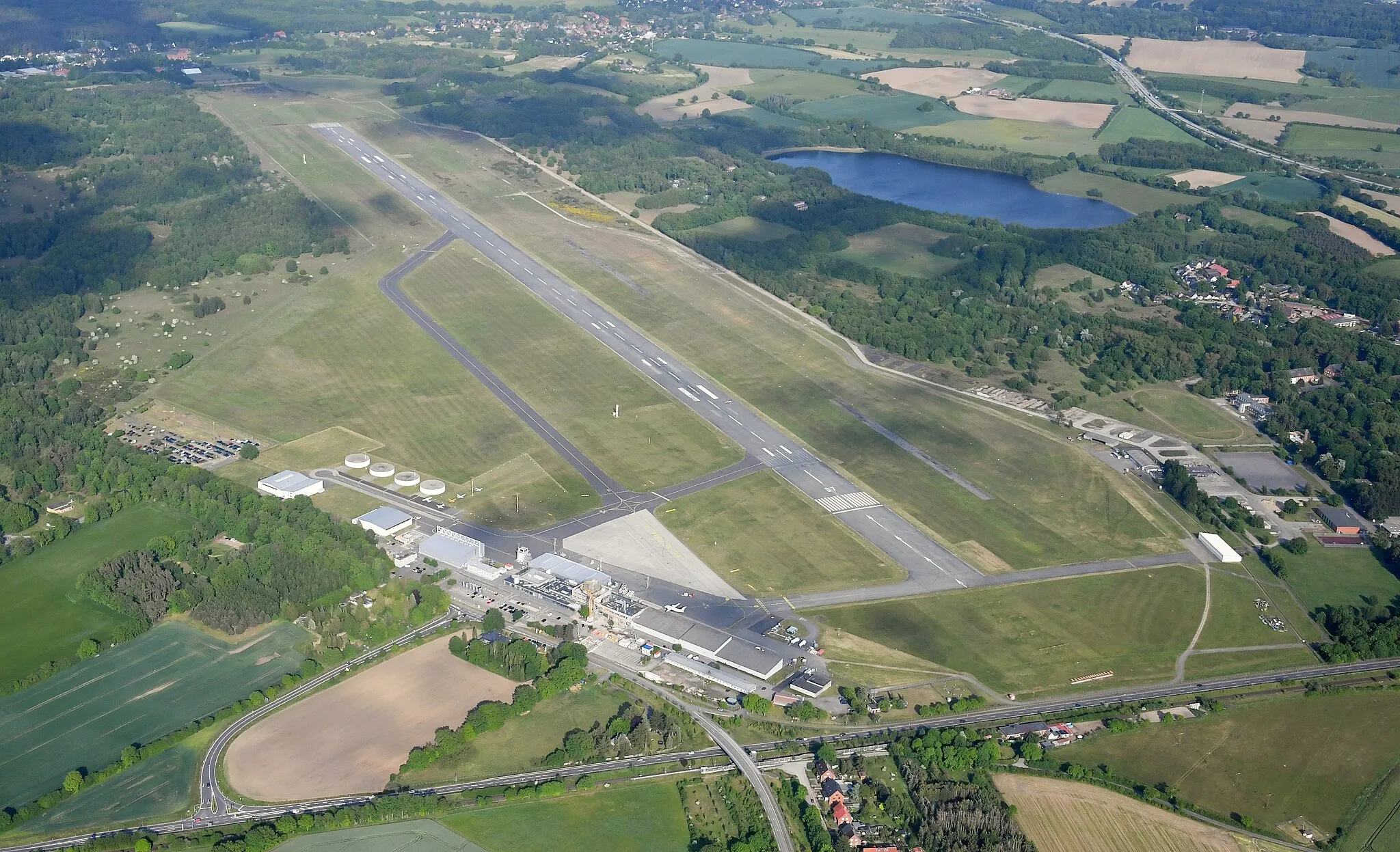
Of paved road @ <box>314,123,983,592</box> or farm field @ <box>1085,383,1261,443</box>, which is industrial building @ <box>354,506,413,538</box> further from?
farm field @ <box>1085,383,1261,443</box>

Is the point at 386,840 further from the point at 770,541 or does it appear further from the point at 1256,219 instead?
the point at 1256,219

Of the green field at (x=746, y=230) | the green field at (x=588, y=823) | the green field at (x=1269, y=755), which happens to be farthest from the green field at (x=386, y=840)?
the green field at (x=746, y=230)

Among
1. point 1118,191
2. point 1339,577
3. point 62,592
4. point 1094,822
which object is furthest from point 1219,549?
point 1118,191

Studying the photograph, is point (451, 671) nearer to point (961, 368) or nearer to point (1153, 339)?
point (961, 368)

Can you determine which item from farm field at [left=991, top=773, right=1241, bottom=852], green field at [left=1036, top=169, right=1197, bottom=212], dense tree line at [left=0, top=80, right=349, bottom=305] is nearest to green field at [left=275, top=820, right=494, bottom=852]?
farm field at [left=991, top=773, right=1241, bottom=852]

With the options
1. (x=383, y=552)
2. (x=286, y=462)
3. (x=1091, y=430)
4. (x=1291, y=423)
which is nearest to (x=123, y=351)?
(x=286, y=462)
